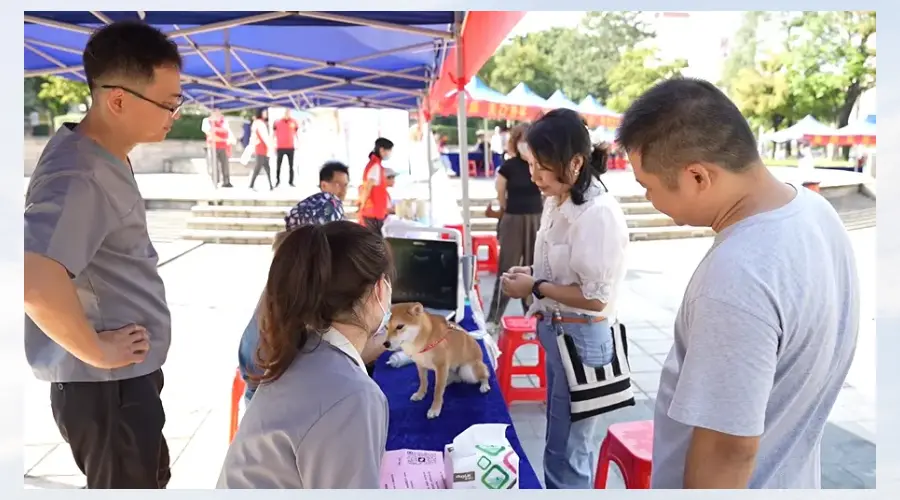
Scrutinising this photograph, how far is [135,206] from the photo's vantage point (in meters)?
1.57

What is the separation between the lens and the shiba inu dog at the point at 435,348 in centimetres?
187

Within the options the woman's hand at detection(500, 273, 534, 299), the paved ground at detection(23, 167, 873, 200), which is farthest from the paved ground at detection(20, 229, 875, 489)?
the paved ground at detection(23, 167, 873, 200)

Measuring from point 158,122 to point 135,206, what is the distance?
0.23m

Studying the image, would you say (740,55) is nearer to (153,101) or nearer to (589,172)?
(589,172)

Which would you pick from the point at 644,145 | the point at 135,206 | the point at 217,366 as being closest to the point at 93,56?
the point at 135,206

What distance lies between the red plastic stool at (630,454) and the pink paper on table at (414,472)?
722 millimetres

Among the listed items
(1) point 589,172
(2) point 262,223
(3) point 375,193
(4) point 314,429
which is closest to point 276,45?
(3) point 375,193

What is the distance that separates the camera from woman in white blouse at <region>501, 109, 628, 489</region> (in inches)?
76.4

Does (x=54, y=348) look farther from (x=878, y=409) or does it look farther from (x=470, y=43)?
(x=470, y=43)

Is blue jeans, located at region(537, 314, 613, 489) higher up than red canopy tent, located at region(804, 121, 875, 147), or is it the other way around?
red canopy tent, located at region(804, 121, 875, 147)

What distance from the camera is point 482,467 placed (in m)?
1.34

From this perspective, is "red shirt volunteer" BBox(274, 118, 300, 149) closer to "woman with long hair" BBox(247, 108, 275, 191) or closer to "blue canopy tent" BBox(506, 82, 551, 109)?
"woman with long hair" BBox(247, 108, 275, 191)

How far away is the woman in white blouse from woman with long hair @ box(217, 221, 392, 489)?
0.92 metres

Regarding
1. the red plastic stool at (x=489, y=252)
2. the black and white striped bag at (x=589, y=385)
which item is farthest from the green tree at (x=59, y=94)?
the black and white striped bag at (x=589, y=385)
